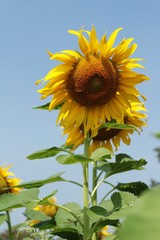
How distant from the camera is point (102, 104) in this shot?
3.79 metres

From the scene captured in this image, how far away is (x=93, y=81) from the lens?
3709 millimetres

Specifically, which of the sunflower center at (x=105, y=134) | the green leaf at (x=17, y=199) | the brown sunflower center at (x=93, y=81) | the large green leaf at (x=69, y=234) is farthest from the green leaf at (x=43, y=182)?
the sunflower center at (x=105, y=134)

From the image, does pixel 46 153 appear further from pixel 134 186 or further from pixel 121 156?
pixel 134 186

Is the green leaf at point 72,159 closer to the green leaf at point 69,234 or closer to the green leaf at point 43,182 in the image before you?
the green leaf at point 43,182

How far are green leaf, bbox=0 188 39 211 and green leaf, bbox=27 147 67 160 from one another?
0.26 metres

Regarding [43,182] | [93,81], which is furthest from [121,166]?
[93,81]

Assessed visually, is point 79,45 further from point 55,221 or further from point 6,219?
point 6,219

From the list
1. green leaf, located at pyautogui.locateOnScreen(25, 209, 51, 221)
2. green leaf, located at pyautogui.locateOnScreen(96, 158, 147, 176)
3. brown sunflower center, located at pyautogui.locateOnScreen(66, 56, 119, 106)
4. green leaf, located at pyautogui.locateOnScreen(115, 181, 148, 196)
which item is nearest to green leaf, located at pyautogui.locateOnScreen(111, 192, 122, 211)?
green leaf, located at pyautogui.locateOnScreen(96, 158, 147, 176)

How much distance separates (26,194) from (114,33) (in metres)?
1.56

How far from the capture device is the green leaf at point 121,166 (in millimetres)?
2863

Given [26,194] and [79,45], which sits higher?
[79,45]

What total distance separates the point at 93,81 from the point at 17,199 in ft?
4.27

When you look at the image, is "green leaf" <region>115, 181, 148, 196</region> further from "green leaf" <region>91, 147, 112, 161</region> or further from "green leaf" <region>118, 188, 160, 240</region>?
"green leaf" <region>118, 188, 160, 240</region>

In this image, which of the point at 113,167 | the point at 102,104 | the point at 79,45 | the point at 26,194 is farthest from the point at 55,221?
the point at 79,45
